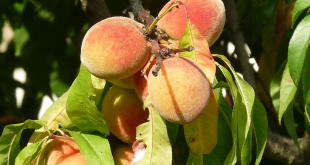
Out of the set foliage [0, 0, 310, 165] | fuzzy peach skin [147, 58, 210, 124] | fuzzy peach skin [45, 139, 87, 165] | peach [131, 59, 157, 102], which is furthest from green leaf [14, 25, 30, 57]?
fuzzy peach skin [147, 58, 210, 124]

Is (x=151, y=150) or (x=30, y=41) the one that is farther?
(x=30, y=41)

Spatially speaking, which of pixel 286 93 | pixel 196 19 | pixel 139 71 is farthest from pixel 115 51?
pixel 286 93

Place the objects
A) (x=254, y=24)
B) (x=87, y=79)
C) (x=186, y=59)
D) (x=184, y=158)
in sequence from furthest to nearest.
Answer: (x=184, y=158)
(x=254, y=24)
(x=87, y=79)
(x=186, y=59)

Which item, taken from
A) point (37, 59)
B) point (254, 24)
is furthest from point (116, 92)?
point (37, 59)

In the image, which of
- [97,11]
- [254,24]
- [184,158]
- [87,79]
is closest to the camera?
[87,79]

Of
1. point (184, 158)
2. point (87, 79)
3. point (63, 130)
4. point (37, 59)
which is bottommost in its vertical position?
point (184, 158)

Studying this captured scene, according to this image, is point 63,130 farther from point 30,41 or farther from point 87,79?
point 30,41

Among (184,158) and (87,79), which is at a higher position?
(87,79)

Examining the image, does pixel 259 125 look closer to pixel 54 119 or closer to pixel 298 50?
pixel 298 50
